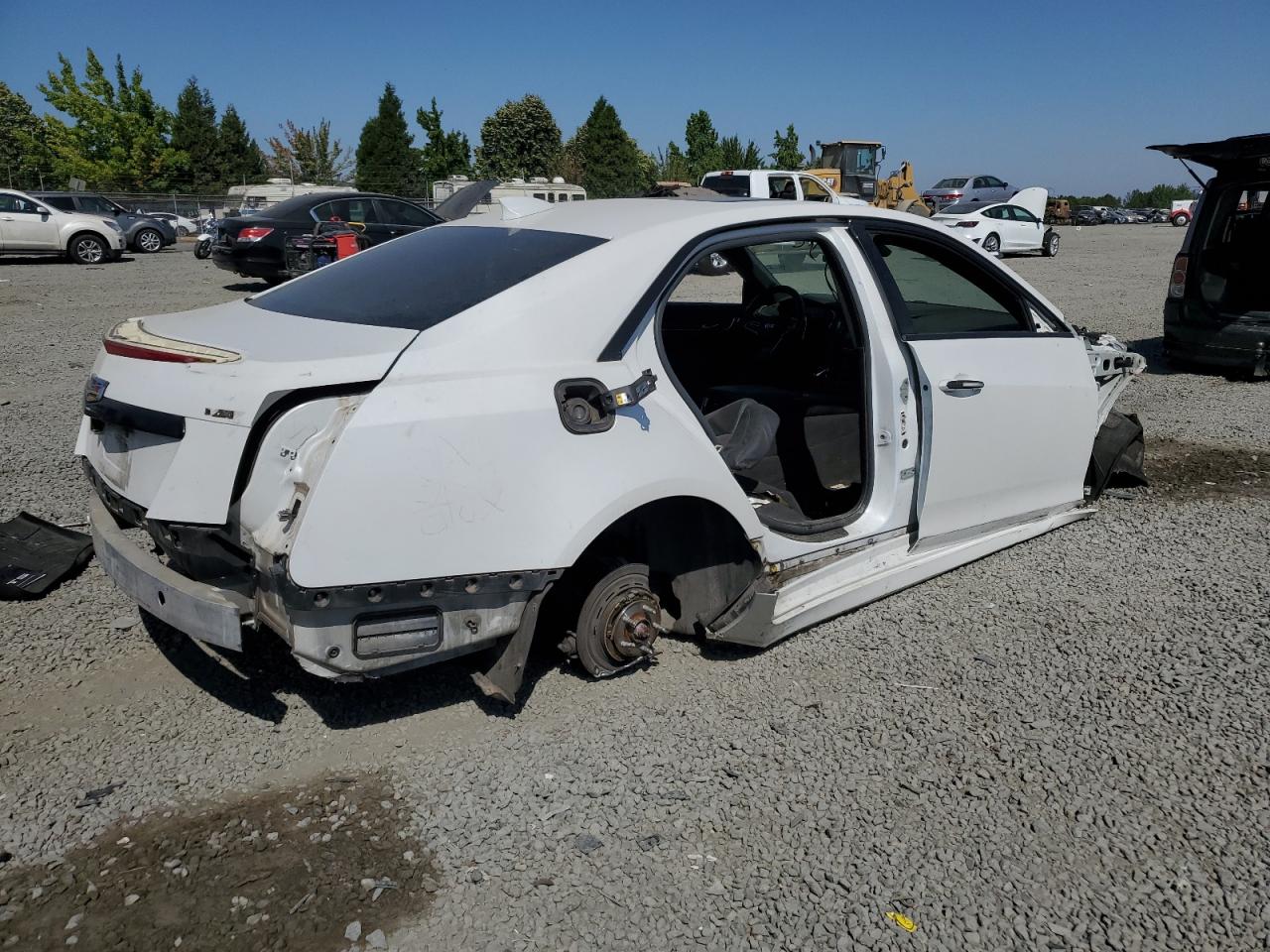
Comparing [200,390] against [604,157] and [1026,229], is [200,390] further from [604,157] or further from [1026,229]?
[604,157]

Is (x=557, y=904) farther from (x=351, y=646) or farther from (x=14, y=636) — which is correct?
(x=14, y=636)

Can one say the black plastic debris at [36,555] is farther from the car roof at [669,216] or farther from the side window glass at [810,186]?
the side window glass at [810,186]

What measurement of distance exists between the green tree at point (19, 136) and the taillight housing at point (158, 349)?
186ft

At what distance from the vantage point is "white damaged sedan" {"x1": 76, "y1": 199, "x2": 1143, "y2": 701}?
262 cm

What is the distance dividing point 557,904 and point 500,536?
3.07 feet

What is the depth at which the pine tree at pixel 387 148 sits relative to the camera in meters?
53.8

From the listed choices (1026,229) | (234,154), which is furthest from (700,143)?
(1026,229)

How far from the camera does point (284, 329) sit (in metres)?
3.12

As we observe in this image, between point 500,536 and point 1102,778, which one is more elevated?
point 500,536

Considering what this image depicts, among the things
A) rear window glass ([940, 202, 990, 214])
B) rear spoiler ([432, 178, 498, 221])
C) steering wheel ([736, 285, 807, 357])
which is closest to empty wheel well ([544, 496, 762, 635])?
steering wheel ([736, 285, 807, 357])

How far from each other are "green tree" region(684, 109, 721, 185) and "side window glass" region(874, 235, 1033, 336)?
185 ft

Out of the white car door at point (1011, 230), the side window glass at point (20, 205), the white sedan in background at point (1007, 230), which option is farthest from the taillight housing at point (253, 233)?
the white car door at point (1011, 230)

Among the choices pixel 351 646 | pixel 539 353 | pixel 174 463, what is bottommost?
pixel 351 646

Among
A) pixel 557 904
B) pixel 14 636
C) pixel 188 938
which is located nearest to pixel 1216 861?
pixel 557 904
